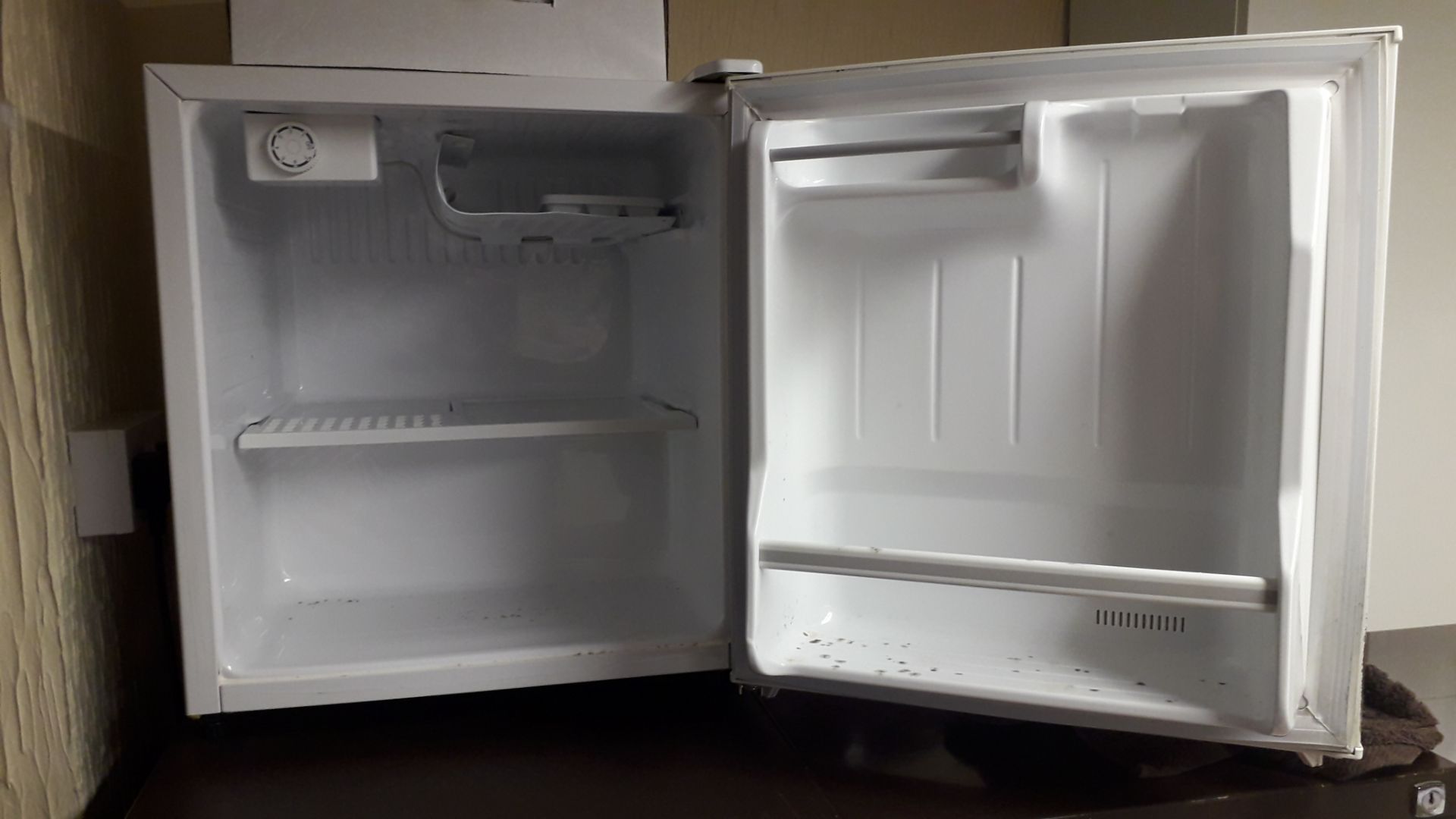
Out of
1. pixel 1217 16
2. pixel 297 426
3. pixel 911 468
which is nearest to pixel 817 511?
pixel 911 468

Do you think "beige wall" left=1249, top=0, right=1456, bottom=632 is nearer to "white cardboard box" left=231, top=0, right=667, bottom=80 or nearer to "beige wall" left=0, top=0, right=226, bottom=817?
"white cardboard box" left=231, top=0, right=667, bottom=80

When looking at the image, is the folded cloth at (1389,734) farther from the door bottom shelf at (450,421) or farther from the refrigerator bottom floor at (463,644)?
the door bottom shelf at (450,421)

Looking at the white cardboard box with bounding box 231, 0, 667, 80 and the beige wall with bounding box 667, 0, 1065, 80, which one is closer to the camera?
the white cardboard box with bounding box 231, 0, 667, 80

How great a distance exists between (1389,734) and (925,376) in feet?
1.99

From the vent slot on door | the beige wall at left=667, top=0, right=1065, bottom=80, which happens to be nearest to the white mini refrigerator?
the vent slot on door

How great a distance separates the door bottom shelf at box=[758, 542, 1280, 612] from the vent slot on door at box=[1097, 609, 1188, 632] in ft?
0.42

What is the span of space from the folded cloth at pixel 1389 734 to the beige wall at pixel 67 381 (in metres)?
1.27

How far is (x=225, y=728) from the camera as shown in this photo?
1.03 meters

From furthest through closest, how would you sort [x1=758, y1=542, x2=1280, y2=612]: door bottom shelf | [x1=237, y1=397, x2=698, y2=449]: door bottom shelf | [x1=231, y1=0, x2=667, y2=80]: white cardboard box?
1. [x1=237, y1=397, x2=698, y2=449]: door bottom shelf
2. [x1=231, y1=0, x2=667, y2=80]: white cardboard box
3. [x1=758, y1=542, x2=1280, y2=612]: door bottom shelf

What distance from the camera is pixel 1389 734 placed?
3.05 feet

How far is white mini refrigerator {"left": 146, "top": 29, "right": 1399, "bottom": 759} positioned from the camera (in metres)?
0.80

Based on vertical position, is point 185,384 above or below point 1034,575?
above

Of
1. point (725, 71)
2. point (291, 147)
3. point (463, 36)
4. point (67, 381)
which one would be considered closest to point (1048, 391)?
point (725, 71)

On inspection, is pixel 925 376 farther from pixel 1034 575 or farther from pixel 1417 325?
pixel 1417 325
